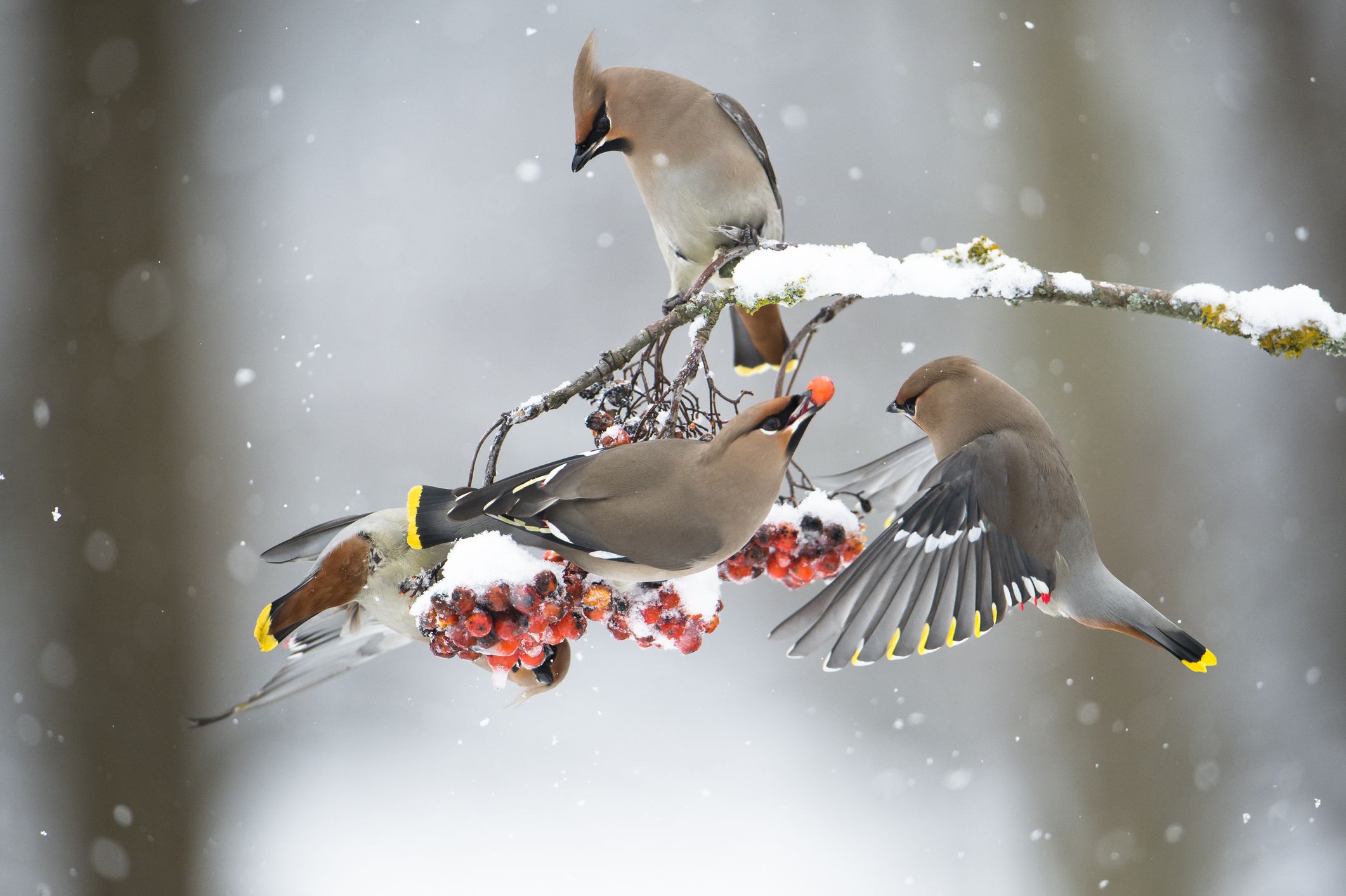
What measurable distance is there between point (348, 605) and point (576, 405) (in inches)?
87.8

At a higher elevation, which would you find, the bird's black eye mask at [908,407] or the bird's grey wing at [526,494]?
the bird's grey wing at [526,494]

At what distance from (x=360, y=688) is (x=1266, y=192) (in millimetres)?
3739

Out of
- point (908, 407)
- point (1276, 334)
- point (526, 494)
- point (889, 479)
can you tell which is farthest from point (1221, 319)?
point (526, 494)

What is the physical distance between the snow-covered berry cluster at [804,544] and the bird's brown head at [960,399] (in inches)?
7.2

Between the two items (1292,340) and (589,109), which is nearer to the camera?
(1292,340)

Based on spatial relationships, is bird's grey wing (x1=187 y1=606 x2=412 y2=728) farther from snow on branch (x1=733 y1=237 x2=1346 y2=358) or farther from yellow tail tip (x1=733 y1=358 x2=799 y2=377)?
yellow tail tip (x1=733 y1=358 x2=799 y2=377)

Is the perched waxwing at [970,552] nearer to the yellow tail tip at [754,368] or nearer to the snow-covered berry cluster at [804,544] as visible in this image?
the snow-covered berry cluster at [804,544]

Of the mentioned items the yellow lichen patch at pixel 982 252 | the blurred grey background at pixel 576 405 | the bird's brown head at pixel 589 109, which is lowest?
the blurred grey background at pixel 576 405

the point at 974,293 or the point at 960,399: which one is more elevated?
the point at 974,293

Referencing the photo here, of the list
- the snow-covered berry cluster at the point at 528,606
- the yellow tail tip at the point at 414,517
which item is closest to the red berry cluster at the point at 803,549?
the snow-covered berry cluster at the point at 528,606

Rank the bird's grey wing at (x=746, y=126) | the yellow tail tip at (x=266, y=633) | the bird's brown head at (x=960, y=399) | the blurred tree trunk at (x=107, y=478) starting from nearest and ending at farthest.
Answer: the yellow tail tip at (x=266, y=633) < the bird's brown head at (x=960, y=399) < the bird's grey wing at (x=746, y=126) < the blurred tree trunk at (x=107, y=478)

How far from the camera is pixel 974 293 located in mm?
1066

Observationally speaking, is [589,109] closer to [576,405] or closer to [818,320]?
[818,320]

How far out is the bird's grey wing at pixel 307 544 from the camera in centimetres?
139
